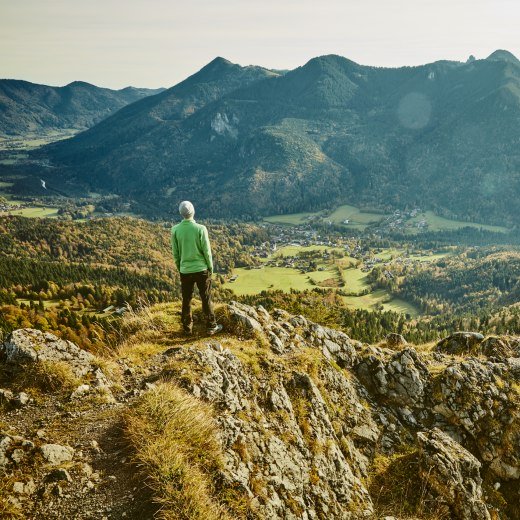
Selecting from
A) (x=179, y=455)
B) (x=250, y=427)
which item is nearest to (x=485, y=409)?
(x=250, y=427)

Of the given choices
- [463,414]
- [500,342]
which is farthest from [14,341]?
[500,342]

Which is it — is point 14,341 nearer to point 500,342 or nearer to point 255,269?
point 500,342

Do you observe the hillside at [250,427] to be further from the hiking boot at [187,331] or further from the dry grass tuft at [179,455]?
the hiking boot at [187,331]

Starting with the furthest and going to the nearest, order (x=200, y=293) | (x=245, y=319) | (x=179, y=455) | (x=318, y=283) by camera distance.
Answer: (x=318, y=283) → (x=245, y=319) → (x=200, y=293) → (x=179, y=455)

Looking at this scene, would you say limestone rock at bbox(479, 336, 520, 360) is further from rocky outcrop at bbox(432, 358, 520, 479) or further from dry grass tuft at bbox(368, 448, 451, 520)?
dry grass tuft at bbox(368, 448, 451, 520)

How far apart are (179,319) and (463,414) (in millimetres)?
12933

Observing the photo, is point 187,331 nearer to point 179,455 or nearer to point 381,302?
point 179,455

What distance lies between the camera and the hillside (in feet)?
22.3

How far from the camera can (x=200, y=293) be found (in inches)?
545

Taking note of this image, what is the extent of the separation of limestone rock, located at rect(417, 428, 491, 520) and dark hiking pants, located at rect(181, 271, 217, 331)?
8639 millimetres

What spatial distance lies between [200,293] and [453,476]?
10.4 m

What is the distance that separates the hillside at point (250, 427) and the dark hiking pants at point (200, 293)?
2.77ft

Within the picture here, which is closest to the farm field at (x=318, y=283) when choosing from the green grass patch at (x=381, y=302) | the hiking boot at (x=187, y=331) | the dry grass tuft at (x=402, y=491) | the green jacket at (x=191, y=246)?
the green grass patch at (x=381, y=302)

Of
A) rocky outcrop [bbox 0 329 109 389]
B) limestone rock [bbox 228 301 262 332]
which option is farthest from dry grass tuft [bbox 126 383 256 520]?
limestone rock [bbox 228 301 262 332]
